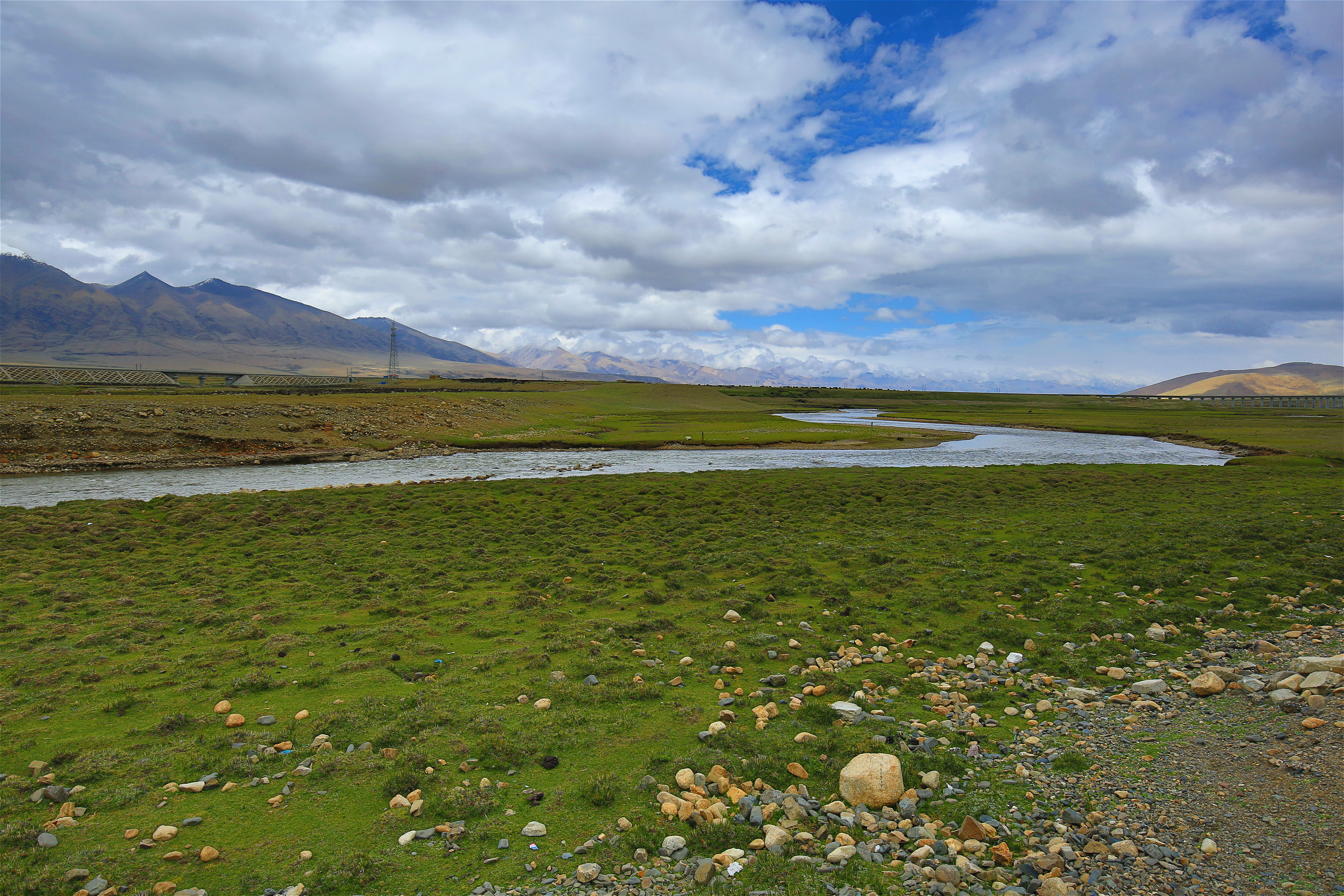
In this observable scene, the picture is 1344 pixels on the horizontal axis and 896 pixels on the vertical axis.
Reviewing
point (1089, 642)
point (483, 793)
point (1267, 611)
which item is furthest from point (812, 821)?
point (1267, 611)

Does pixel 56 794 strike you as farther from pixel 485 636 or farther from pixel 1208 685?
pixel 1208 685

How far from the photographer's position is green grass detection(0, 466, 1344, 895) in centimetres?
736

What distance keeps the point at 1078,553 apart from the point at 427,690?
1965cm

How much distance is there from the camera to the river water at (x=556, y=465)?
40.2 metres

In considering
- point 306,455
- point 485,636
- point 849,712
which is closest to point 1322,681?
point 849,712

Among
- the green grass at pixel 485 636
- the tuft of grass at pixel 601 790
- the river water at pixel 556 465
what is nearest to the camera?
the green grass at pixel 485 636

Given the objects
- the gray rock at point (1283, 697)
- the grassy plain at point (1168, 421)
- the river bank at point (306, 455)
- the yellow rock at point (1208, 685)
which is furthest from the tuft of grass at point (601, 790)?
the grassy plain at point (1168, 421)

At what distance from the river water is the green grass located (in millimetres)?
12426

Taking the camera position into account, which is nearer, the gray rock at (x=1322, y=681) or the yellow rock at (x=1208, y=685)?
the gray rock at (x=1322, y=681)

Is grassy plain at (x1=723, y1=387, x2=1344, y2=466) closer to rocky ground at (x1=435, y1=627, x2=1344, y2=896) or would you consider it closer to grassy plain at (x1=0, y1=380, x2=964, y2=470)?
grassy plain at (x1=0, y1=380, x2=964, y2=470)

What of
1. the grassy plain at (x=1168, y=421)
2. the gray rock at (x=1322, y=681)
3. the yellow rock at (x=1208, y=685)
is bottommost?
the yellow rock at (x=1208, y=685)

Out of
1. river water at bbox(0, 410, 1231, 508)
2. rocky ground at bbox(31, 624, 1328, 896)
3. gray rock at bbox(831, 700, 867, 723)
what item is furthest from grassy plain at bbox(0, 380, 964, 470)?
rocky ground at bbox(31, 624, 1328, 896)

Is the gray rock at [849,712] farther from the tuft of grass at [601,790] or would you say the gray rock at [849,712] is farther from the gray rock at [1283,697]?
the gray rock at [1283,697]

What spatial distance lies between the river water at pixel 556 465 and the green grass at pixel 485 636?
12.4 m
